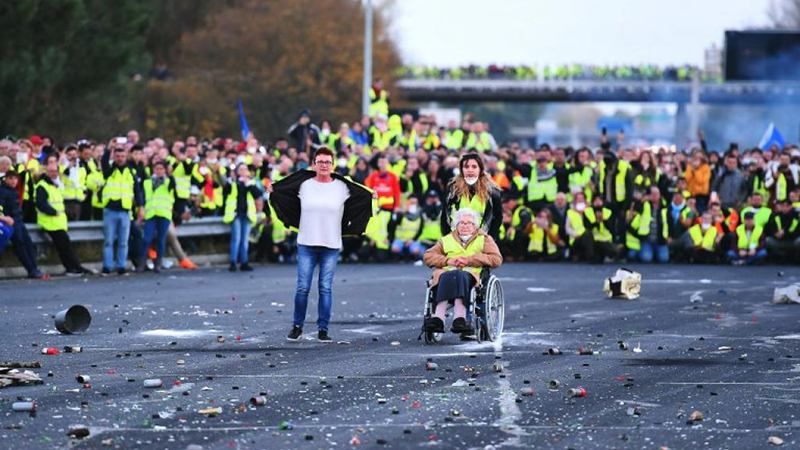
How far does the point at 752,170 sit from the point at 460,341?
17996mm

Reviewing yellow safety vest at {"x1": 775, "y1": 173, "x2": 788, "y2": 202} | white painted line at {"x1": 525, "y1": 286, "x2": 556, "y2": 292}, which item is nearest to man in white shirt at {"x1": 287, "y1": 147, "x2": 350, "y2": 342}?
white painted line at {"x1": 525, "y1": 286, "x2": 556, "y2": 292}

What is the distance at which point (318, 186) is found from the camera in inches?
706

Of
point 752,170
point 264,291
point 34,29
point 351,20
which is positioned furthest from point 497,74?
point 264,291

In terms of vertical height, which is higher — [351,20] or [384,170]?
[351,20]

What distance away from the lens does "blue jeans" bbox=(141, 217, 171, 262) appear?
28703mm

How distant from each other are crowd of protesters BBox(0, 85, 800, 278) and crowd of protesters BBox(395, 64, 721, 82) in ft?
308

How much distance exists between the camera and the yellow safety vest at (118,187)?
27828 mm

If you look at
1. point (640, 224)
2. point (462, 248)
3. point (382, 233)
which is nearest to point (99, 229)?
point (382, 233)

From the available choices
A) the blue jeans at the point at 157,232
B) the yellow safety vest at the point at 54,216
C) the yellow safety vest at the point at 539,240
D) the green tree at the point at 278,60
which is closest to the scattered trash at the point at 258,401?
the yellow safety vest at the point at 54,216

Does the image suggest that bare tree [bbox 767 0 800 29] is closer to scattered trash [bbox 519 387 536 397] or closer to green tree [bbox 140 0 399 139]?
green tree [bbox 140 0 399 139]

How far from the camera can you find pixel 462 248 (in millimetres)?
17797

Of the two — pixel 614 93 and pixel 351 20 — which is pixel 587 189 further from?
pixel 614 93

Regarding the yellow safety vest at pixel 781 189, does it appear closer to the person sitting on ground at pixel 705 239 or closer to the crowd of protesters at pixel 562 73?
the person sitting on ground at pixel 705 239

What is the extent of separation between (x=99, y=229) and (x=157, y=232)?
3.00 ft
